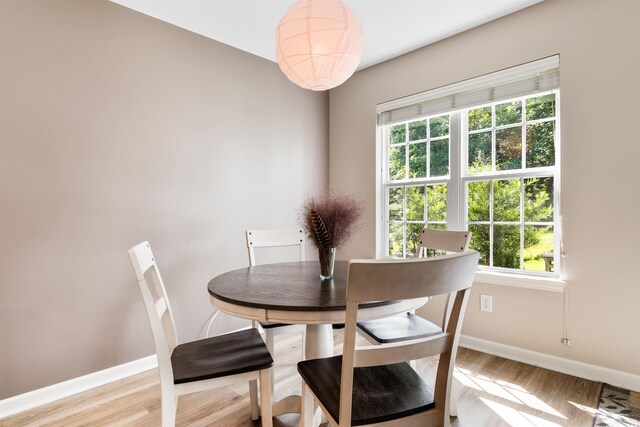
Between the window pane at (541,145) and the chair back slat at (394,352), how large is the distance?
77.9 inches

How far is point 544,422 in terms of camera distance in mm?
1713

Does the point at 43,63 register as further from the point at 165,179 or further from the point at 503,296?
the point at 503,296

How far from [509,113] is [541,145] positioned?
0.34 meters

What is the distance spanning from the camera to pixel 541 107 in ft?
7.93

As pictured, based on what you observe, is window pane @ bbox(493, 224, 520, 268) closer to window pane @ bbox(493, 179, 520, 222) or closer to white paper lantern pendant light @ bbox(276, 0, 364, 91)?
window pane @ bbox(493, 179, 520, 222)

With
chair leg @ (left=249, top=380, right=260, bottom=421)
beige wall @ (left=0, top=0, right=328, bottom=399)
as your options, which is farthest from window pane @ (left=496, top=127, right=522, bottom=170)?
chair leg @ (left=249, top=380, right=260, bottom=421)

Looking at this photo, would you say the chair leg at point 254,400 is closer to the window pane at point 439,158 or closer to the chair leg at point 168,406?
the chair leg at point 168,406

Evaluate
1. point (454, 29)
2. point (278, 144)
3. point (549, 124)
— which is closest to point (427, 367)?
point (549, 124)

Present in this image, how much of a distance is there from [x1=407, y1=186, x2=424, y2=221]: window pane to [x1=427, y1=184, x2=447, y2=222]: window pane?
0.23 ft

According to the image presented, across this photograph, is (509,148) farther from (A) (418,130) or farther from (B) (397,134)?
(B) (397,134)

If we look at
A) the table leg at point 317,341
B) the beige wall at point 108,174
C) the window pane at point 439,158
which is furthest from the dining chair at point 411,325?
the beige wall at point 108,174

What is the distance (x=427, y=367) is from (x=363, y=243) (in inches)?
54.9

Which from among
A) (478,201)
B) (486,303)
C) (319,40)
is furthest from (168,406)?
(478,201)

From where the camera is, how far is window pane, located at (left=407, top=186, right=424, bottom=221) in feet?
10.1
